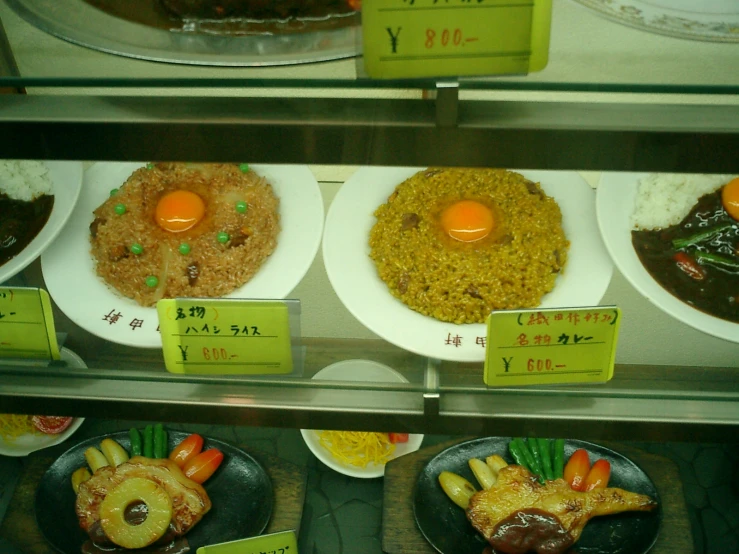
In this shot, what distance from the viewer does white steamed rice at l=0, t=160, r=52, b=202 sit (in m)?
1.68

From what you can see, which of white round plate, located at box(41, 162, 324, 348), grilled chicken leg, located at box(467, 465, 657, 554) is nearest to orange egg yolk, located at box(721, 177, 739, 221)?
grilled chicken leg, located at box(467, 465, 657, 554)

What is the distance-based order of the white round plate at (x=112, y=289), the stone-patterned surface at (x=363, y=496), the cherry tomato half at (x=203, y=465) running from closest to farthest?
the white round plate at (x=112, y=289)
the stone-patterned surface at (x=363, y=496)
the cherry tomato half at (x=203, y=465)

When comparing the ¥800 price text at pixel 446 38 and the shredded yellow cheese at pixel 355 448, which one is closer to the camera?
the ¥800 price text at pixel 446 38

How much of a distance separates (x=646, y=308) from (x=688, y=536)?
72cm

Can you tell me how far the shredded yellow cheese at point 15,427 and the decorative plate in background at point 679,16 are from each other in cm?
204

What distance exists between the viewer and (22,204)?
5.45 ft

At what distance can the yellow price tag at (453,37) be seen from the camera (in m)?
0.82

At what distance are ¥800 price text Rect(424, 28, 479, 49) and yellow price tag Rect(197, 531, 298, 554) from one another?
125 centimetres

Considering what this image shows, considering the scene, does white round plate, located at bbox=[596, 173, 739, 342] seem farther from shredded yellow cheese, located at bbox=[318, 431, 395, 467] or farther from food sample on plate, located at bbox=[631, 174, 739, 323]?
shredded yellow cheese, located at bbox=[318, 431, 395, 467]

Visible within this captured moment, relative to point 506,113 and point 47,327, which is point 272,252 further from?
point 506,113

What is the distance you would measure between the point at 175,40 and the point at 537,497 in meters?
1.47


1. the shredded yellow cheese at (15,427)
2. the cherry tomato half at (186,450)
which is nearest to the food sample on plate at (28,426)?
the shredded yellow cheese at (15,427)

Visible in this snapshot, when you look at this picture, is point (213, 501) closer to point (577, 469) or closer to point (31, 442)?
point (31, 442)

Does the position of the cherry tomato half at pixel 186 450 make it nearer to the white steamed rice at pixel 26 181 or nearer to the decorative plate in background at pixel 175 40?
the white steamed rice at pixel 26 181
